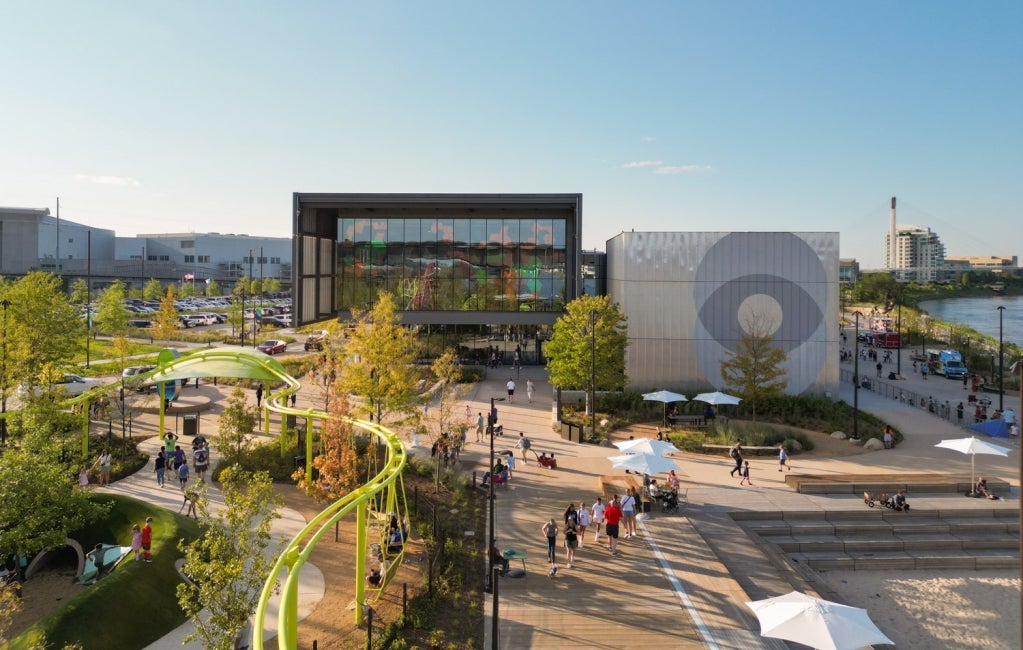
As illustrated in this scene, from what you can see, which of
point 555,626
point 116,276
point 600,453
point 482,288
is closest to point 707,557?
point 555,626

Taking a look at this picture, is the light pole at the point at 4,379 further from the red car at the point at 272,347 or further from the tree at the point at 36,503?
the red car at the point at 272,347

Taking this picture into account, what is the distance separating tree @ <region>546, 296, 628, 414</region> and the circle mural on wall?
6.27m

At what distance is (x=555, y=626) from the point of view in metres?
12.8

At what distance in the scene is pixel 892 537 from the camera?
1914 cm

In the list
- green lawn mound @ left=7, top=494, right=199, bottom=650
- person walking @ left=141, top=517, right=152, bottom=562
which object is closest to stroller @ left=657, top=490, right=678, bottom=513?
green lawn mound @ left=7, top=494, right=199, bottom=650

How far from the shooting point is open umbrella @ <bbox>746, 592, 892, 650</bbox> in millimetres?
10789

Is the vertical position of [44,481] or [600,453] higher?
[44,481]

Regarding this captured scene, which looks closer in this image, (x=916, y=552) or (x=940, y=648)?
(x=940, y=648)

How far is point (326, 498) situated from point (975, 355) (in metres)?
56.8

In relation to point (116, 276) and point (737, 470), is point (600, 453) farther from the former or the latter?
point (116, 276)

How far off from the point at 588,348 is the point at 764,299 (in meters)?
11.7

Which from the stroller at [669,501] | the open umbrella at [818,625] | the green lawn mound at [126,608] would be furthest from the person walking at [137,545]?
the stroller at [669,501]

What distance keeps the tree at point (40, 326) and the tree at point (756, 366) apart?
105 ft

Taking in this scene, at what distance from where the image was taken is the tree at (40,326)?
89.8ft
